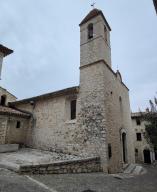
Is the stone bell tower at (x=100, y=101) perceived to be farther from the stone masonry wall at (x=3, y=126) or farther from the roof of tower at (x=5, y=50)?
the stone masonry wall at (x=3, y=126)

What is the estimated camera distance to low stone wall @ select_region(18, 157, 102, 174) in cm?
647

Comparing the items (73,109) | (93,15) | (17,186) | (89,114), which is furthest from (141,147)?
(17,186)

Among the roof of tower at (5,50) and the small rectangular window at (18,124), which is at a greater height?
the roof of tower at (5,50)

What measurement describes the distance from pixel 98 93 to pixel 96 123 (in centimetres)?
190

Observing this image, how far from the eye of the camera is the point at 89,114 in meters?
Result: 10.5

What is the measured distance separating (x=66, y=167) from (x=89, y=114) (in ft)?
12.2

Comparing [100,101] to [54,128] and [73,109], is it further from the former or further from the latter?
[54,128]

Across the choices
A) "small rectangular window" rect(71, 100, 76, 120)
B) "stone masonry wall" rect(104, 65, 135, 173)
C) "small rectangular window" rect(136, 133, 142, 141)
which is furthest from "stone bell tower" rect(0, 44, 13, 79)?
"small rectangular window" rect(136, 133, 142, 141)

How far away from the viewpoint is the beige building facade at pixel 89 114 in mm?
9992

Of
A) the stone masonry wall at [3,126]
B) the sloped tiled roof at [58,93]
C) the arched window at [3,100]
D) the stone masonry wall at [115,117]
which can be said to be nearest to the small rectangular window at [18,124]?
the stone masonry wall at [3,126]

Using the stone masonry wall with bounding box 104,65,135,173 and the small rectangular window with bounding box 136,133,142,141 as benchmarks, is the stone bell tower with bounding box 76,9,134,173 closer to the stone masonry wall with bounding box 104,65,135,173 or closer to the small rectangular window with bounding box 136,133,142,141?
the stone masonry wall with bounding box 104,65,135,173

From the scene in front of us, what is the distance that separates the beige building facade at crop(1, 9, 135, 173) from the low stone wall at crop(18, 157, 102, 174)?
0.58 m

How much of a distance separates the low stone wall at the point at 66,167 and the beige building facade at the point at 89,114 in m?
0.58

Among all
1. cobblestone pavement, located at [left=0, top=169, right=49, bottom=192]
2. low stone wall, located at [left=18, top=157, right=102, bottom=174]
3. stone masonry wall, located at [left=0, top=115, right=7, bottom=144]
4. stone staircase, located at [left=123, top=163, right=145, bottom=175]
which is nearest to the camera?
cobblestone pavement, located at [left=0, top=169, right=49, bottom=192]
